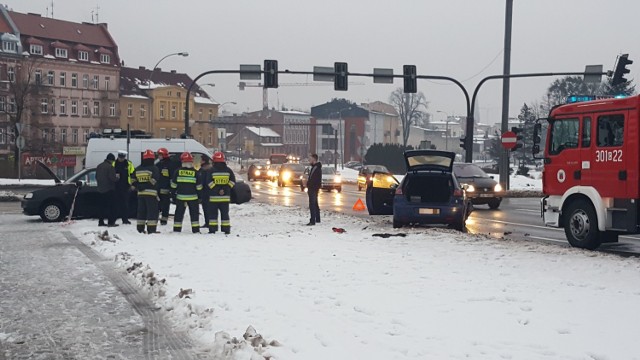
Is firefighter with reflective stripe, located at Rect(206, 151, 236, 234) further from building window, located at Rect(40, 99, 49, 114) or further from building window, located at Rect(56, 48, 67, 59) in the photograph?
building window, located at Rect(56, 48, 67, 59)

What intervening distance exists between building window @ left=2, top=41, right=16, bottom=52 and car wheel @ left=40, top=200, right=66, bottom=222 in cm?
5950

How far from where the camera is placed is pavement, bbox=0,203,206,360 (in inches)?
254

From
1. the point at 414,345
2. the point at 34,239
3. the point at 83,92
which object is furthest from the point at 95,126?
the point at 414,345

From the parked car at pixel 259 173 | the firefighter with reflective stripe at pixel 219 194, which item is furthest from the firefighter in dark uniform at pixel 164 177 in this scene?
→ the parked car at pixel 259 173

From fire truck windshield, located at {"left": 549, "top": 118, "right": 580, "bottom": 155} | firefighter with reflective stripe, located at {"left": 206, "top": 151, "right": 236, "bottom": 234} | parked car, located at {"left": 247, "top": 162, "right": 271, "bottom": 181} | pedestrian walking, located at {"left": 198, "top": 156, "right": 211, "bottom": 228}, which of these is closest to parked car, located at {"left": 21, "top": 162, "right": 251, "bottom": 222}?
pedestrian walking, located at {"left": 198, "top": 156, "right": 211, "bottom": 228}

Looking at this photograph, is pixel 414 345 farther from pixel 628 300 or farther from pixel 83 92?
pixel 83 92

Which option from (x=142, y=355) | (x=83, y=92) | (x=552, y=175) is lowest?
(x=142, y=355)

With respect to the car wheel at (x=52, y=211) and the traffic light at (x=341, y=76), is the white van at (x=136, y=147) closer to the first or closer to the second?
the car wheel at (x=52, y=211)

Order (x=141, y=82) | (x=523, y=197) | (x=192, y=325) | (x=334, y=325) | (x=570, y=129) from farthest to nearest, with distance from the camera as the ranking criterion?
(x=141, y=82)
(x=523, y=197)
(x=570, y=129)
(x=192, y=325)
(x=334, y=325)

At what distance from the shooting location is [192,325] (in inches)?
285

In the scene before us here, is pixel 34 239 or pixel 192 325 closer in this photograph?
pixel 192 325

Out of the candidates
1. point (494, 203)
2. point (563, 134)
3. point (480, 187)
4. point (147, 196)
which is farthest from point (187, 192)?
point (494, 203)

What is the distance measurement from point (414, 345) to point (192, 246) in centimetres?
746

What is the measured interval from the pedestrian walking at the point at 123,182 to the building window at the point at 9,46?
61.8m
